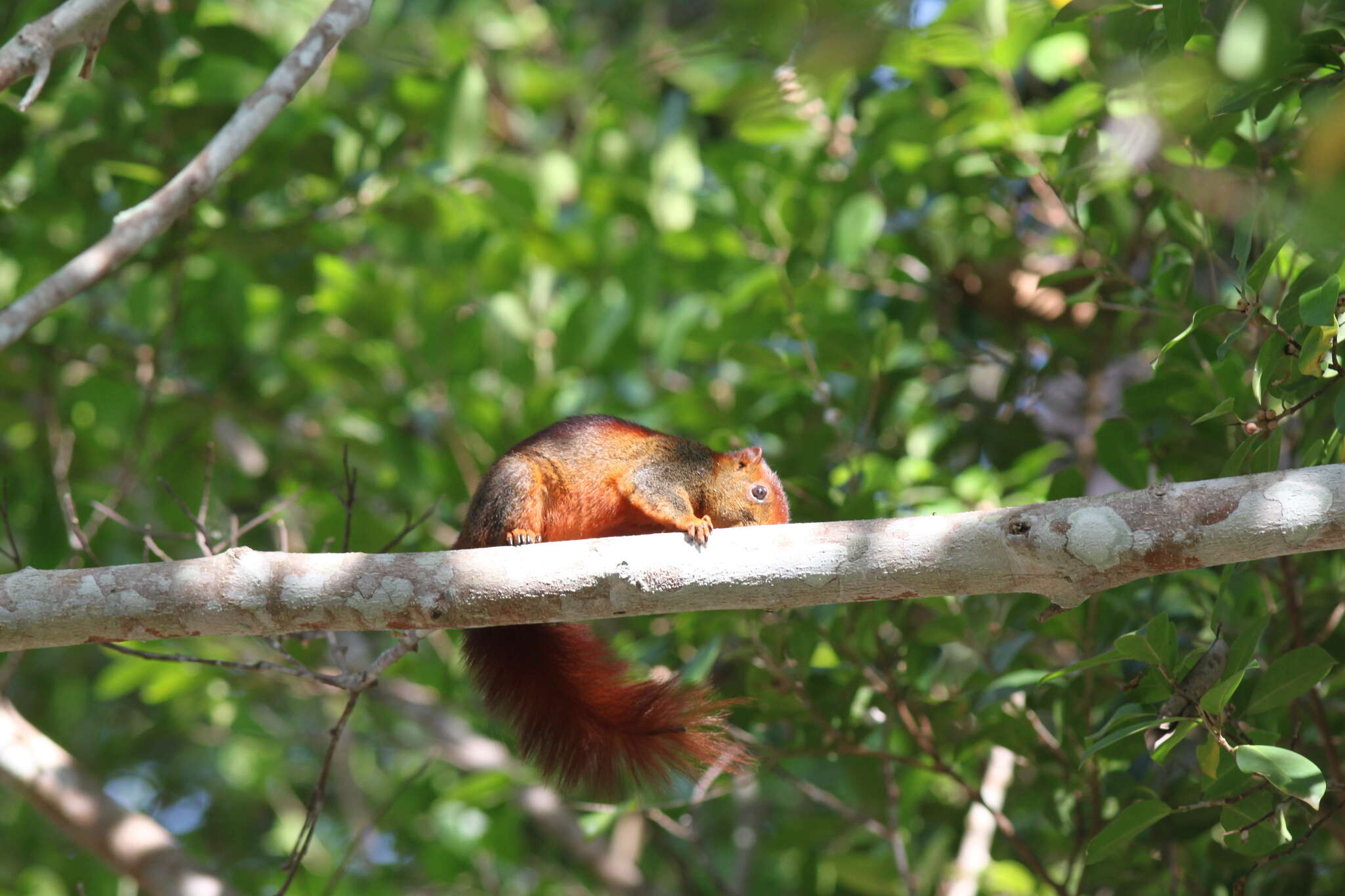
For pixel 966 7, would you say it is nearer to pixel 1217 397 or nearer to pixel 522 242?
A: pixel 1217 397

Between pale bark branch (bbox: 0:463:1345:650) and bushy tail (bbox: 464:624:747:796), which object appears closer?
pale bark branch (bbox: 0:463:1345:650)

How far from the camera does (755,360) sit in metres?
3.09

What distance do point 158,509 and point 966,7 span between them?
2945 millimetres

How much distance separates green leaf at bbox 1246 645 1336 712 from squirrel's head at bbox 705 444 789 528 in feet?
3.92

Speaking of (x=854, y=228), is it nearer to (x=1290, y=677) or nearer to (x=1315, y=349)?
(x=1315, y=349)

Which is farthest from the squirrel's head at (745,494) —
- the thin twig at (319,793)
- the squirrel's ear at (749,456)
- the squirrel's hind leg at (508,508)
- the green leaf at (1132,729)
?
the green leaf at (1132,729)

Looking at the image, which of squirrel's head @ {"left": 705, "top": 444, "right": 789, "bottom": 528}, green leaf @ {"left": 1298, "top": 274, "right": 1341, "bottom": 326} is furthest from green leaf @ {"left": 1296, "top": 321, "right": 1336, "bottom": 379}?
squirrel's head @ {"left": 705, "top": 444, "right": 789, "bottom": 528}

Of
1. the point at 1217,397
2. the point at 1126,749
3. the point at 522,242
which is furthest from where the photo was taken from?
the point at 522,242

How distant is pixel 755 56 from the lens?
353 cm

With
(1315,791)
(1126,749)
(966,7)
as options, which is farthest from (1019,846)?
(966,7)

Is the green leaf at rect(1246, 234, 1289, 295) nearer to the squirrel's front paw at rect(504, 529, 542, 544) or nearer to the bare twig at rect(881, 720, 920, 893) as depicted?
the bare twig at rect(881, 720, 920, 893)

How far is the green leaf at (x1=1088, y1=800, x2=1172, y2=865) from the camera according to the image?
189cm

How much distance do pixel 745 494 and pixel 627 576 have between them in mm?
1076

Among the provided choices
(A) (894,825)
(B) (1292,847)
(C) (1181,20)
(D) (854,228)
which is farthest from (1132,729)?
(D) (854,228)
